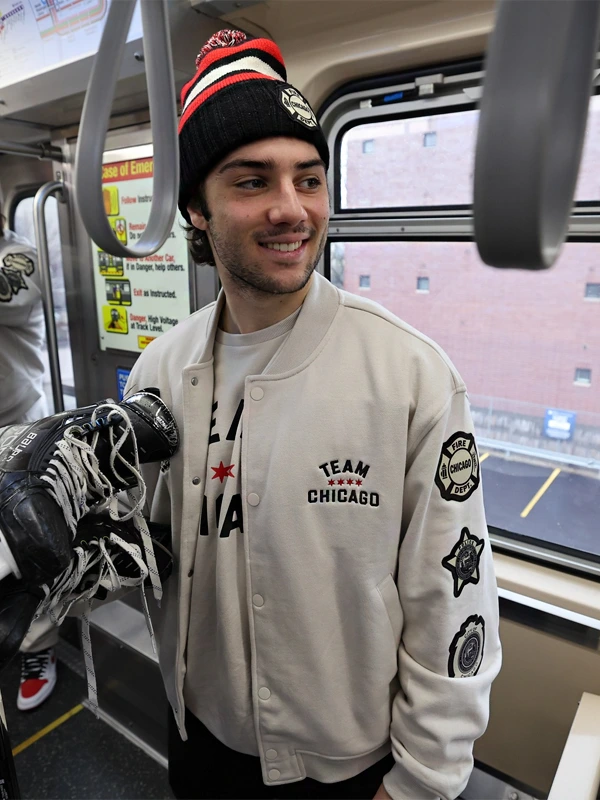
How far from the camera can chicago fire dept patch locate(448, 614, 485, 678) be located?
106 centimetres

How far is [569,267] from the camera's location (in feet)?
5.64

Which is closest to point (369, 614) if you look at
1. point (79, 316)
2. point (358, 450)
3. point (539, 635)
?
point (358, 450)

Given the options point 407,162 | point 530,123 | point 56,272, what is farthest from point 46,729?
point 530,123

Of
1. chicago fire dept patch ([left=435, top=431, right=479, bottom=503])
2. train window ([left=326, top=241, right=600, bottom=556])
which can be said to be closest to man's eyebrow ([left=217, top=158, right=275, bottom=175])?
chicago fire dept patch ([left=435, top=431, right=479, bottom=503])

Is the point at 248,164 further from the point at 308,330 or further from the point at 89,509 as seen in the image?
the point at 89,509

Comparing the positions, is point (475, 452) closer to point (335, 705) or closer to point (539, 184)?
point (335, 705)

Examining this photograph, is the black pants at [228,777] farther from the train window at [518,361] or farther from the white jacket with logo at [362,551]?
the train window at [518,361]

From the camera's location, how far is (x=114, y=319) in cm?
271

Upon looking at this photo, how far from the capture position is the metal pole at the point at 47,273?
2527 mm

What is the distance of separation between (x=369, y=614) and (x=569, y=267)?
4.20 feet

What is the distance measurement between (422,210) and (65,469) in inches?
54.8

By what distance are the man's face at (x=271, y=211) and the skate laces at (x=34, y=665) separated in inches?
99.3

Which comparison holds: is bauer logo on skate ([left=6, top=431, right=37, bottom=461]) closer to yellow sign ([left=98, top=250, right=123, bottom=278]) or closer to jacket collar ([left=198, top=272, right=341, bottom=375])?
jacket collar ([left=198, top=272, right=341, bottom=375])

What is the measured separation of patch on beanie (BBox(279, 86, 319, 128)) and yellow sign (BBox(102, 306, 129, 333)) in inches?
70.3
